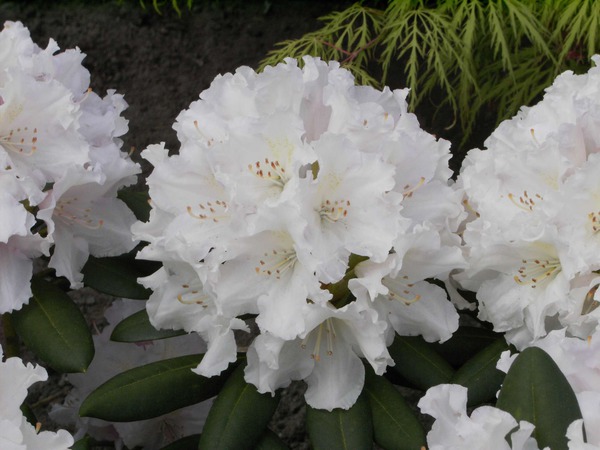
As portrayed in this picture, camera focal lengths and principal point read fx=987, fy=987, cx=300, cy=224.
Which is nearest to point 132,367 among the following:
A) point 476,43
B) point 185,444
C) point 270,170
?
point 185,444

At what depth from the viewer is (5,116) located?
1.10m

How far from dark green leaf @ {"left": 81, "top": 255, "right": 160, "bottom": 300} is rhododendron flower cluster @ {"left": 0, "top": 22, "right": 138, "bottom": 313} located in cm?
3

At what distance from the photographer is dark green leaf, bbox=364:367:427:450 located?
3.40ft

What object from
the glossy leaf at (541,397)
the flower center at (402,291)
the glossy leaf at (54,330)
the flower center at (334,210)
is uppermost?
the flower center at (334,210)

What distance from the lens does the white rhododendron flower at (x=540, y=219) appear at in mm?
991

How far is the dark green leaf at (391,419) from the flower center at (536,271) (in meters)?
0.19

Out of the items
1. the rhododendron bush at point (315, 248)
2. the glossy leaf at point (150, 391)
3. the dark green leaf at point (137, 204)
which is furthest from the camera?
the dark green leaf at point (137, 204)

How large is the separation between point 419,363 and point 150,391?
0.31 m

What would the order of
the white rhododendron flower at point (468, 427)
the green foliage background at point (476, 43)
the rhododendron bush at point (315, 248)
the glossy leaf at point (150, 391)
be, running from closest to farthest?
the white rhododendron flower at point (468, 427) → the rhododendron bush at point (315, 248) → the glossy leaf at point (150, 391) → the green foliage background at point (476, 43)

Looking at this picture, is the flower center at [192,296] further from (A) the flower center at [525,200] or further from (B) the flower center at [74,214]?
(A) the flower center at [525,200]

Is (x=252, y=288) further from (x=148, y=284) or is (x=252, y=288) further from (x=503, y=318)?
(x=503, y=318)

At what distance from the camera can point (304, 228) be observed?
94 centimetres

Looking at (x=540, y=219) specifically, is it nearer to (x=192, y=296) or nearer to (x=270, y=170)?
(x=270, y=170)

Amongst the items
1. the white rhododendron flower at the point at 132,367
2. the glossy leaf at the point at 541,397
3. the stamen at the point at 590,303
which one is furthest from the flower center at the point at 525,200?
the white rhododendron flower at the point at 132,367
